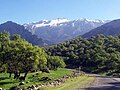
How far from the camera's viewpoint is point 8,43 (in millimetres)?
114750

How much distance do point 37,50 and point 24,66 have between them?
7365mm

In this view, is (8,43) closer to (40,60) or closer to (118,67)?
(40,60)

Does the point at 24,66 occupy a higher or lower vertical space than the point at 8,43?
lower

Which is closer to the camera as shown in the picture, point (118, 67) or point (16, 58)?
point (16, 58)

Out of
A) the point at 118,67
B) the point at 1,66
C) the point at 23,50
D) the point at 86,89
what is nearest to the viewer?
the point at 86,89

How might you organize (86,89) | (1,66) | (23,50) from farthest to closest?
(23,50), (1,66), (86,89)

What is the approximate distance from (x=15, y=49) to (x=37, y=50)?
7310 millimetres

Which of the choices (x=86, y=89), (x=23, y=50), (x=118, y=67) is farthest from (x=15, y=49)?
(x=118, y=67)

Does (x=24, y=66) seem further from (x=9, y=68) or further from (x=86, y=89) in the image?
(x=86, y=89)

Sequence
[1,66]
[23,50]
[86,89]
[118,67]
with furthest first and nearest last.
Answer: [118,67], [23,50], [1,66], [86,89]

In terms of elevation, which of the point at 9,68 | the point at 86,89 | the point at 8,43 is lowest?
the point at 86,89

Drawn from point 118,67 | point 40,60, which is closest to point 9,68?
point 40,60

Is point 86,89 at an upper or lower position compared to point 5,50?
lower

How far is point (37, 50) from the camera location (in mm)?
112750
